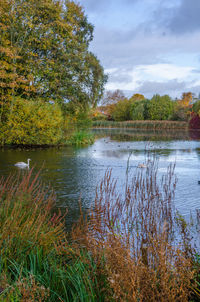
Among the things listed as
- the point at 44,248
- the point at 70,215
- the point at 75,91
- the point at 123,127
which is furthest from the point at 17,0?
the point at 123,127

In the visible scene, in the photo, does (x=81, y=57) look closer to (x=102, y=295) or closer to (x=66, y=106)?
(x=66, y=106)

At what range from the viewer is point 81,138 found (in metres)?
24.0

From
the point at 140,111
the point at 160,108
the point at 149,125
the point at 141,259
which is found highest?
the point at 160,108

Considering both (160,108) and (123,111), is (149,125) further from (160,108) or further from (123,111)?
(123,111)

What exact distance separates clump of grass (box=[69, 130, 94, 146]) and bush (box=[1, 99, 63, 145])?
10.7 feet

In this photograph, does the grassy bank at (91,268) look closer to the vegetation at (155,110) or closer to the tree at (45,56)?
the tree at (45,56)

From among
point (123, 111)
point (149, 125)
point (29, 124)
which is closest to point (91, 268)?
point (29, 124)

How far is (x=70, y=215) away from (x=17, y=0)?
17.0 m

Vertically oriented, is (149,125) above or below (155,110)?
below

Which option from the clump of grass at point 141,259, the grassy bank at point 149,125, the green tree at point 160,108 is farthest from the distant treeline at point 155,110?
the clump of grass at point 141,259

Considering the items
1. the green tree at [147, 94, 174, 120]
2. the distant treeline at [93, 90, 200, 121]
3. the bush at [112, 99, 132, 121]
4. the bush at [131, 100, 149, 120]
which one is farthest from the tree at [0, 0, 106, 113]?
the bush at [112, 99, 132, 121]

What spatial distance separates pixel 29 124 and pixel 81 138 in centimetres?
568

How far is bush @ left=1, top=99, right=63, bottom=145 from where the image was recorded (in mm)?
19078

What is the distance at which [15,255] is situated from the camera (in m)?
3.41
